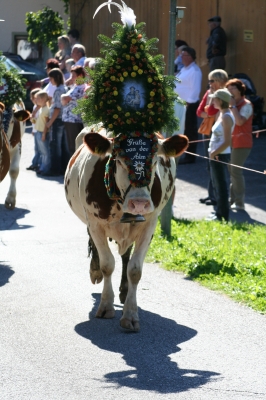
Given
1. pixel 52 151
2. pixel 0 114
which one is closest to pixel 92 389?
pixel 0 114

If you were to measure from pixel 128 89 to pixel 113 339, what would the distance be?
83.9 inches

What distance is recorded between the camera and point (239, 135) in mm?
12562

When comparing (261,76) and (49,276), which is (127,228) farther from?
(261,76)

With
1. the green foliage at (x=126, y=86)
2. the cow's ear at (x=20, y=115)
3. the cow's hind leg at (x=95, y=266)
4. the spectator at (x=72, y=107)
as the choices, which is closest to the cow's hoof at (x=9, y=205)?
the cow's ear at (x=20, y=115)

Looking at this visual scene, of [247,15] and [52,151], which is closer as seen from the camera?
[52,151]

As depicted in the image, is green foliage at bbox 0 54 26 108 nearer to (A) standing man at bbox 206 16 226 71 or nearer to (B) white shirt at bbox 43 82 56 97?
(B) white shirt at bbox 43 82 56 97

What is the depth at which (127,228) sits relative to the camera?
294 inches

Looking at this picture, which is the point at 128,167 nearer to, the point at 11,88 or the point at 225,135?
the point at 225,135

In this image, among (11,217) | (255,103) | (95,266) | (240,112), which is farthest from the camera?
(255,103)

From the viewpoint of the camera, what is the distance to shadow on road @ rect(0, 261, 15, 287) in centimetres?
882

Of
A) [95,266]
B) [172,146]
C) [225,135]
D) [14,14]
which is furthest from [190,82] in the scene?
[14,14]

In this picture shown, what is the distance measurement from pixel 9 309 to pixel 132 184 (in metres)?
1.92

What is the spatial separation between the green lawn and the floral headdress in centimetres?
202

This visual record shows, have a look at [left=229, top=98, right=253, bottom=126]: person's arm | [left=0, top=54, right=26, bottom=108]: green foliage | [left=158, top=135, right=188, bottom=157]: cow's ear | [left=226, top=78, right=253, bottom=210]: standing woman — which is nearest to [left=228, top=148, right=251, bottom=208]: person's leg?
[left=226, top=78, right=253, bottom=210]: standing woman
